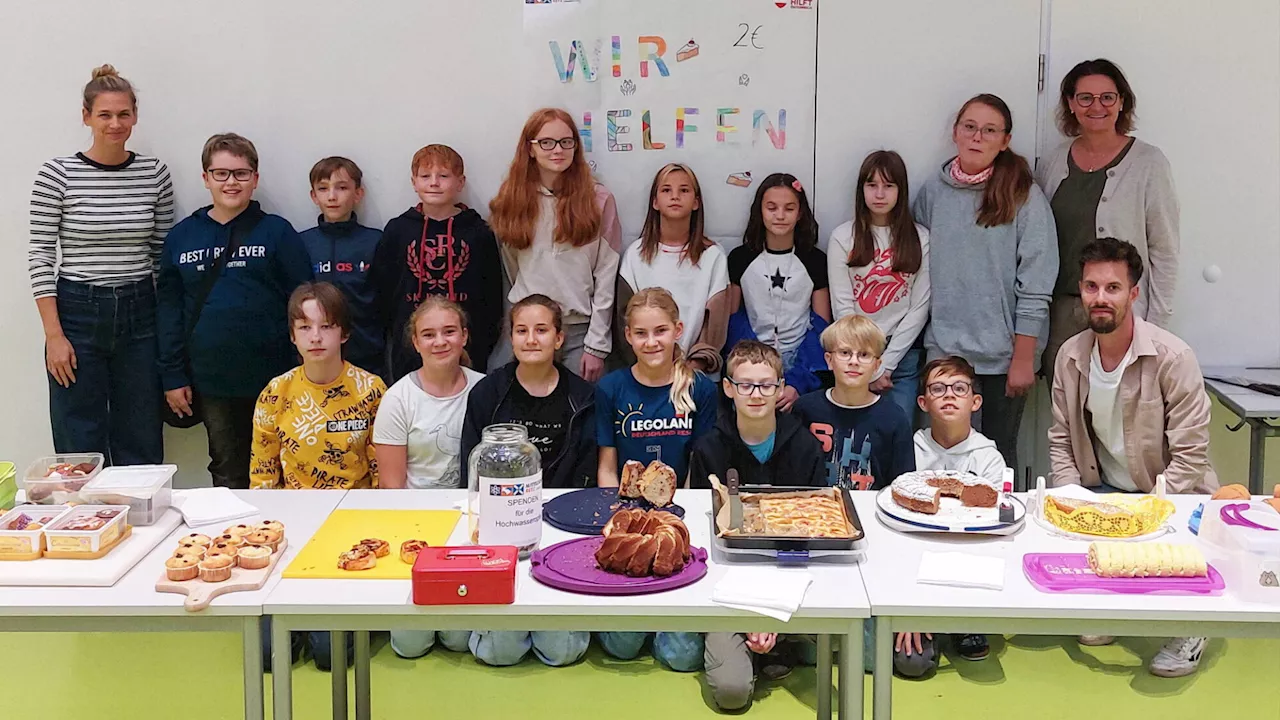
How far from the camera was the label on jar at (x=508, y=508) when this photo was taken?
6.91 ft

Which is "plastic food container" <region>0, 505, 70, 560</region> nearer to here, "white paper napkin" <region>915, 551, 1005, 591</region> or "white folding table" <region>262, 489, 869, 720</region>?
"white folding table" <region>262, 489, 869, 720</region>

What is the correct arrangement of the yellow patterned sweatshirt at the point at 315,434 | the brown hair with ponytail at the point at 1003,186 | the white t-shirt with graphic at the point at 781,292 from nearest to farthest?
the yellow patterned sweatshirt at the point at 315,434, the brown hair with ponytail at the point at 1003,186, the white t-shirt with graphic at the point at 781,292

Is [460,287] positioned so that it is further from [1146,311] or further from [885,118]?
[1146,311]

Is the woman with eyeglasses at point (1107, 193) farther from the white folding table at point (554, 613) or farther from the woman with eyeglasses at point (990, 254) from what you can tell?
the white folding table at point (554, 613)

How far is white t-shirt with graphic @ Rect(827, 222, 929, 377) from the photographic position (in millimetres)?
3801

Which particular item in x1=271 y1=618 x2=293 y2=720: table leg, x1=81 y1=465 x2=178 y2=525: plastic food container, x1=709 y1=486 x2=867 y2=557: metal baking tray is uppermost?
x1=81 y1=465 x2=178 y2=525: plastic food container

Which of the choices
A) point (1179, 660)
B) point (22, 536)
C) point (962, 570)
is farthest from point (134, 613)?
point (1179, 660)

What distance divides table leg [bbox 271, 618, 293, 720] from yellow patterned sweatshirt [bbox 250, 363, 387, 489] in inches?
51.3

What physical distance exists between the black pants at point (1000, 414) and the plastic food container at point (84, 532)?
2.71 m

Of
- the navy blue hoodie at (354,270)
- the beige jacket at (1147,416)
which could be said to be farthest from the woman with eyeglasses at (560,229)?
the beige jacket at (1147,416)

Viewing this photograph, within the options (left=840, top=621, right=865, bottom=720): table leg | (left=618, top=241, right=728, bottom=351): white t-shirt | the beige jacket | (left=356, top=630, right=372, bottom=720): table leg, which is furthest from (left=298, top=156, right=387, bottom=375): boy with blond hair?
(left=840, top=621, right=865, bottom=720): table leg

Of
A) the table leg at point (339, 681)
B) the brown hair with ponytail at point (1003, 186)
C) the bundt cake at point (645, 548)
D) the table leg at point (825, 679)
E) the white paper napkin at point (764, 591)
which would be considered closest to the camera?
the white paper napkin at point (764, 591)

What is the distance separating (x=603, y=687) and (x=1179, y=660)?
5.33ft

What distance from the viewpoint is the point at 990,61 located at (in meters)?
3.94
